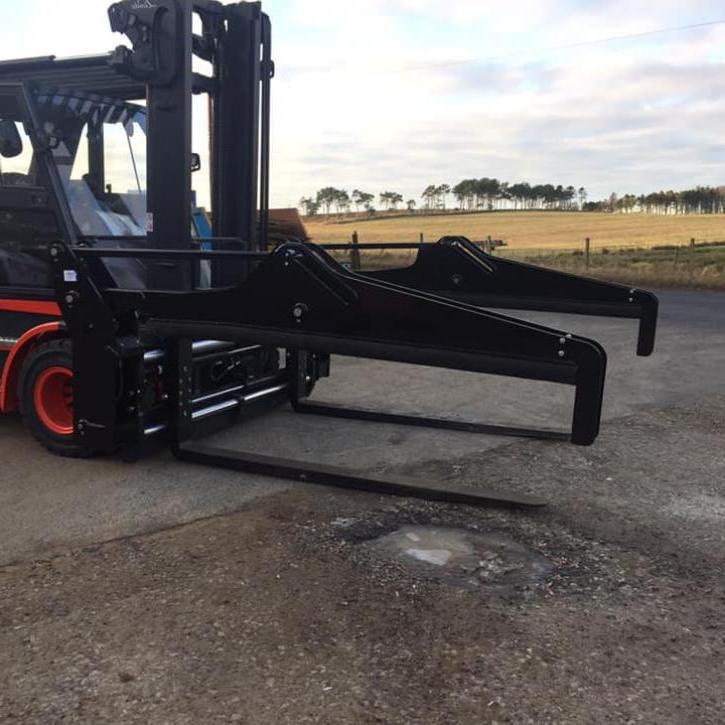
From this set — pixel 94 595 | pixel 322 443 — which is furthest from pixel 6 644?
pixel 322 443

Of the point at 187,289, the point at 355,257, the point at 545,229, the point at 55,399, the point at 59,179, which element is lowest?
the point at 55,399

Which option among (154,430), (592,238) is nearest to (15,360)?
(154,430)

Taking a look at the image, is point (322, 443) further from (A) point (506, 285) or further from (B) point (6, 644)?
(B) point (6, 644)

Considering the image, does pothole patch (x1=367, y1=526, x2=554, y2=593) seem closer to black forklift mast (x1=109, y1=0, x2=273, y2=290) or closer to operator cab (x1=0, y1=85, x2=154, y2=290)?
black forklift mast (x1=109, y1=0, x2=273, y2=290)

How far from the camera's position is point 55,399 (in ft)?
17.2

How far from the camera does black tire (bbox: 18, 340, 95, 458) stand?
5023mm

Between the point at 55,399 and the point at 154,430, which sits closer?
the point at 154,430

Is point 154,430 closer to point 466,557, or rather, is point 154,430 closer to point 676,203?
point 466,557

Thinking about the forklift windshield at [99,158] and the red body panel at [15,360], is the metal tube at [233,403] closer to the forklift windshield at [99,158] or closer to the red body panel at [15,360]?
the red body panel at [15,360]

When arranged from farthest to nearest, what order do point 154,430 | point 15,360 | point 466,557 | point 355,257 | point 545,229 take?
1. point 545,229
2. point 355,257
3. point 15,360
4. point 154,430
5. point 466,557

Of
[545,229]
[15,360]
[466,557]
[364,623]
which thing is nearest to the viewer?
[364,623]

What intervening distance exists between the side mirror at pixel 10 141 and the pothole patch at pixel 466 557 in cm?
366

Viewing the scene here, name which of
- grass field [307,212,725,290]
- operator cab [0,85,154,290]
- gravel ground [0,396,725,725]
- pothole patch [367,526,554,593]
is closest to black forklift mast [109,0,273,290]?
operator cab [0,85,154,290]

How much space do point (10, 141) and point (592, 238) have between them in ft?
150
